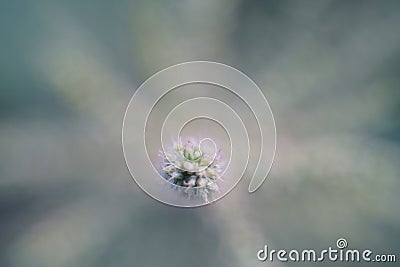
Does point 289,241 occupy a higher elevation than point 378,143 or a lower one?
lower

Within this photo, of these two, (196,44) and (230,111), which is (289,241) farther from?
(196,44)

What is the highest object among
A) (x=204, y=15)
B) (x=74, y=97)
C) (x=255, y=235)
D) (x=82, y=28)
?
(x=204, y=15)

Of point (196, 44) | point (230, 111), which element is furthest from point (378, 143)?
point (196, 44)

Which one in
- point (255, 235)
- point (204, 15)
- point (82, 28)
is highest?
point (204, 15)

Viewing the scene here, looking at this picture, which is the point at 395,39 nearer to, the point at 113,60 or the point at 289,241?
the point at 289,241

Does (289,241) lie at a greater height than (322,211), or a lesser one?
lesser

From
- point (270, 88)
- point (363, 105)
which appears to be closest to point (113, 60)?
point (270, 88)
